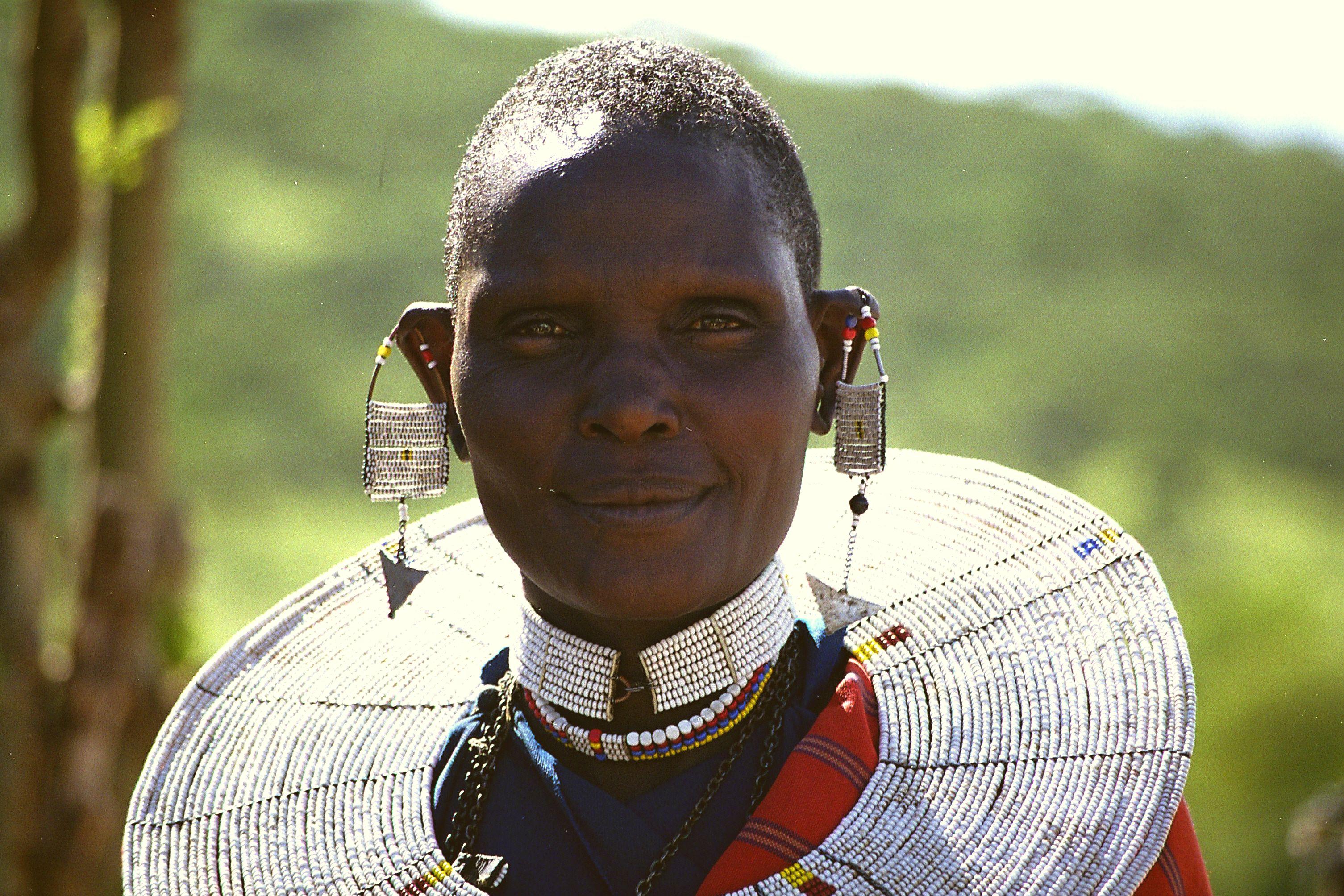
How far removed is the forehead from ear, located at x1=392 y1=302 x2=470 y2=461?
29 cm

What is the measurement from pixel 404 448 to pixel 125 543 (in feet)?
11.1

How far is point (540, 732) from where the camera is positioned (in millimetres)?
2607

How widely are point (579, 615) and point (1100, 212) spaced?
1940 centimetres

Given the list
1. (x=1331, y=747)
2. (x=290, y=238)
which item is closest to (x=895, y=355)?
(x=1331, y=747)

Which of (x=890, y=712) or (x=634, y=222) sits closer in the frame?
(x=634, y=222)

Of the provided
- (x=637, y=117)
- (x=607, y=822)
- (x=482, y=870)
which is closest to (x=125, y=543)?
(x=482, y=870)

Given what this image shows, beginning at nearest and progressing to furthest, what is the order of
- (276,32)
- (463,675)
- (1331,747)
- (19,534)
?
(463,675), (19,534), (1331,747), (276,32)

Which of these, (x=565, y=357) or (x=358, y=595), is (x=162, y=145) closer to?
(x=358, y=595)

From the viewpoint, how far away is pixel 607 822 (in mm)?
2412

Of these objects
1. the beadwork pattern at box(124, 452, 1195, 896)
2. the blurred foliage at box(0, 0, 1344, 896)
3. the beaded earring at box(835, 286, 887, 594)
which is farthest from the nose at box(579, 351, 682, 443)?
the blurred foliage at box(0, 0, 1344, 896)

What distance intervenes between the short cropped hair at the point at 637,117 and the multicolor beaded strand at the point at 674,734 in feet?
2.40

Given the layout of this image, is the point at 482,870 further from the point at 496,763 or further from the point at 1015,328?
the point at 1015,328

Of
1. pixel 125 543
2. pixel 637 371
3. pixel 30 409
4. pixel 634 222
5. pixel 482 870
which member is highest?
pixel 634 222

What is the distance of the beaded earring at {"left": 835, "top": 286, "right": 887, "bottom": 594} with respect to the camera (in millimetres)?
2572
